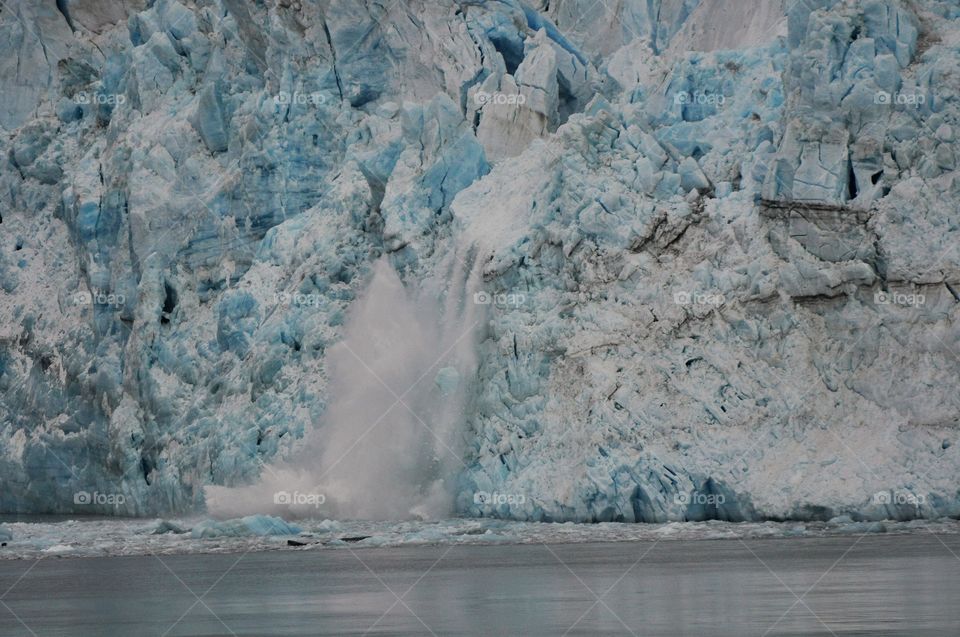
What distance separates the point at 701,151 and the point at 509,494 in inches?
216

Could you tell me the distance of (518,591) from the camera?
14.8m

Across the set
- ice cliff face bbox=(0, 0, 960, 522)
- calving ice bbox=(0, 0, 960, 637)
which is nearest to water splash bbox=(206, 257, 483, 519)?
calving ice bbox=(0, 0, 960, 637)

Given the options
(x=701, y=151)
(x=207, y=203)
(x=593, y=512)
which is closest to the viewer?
(x=593, y=512)

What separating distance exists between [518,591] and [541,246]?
8647mm

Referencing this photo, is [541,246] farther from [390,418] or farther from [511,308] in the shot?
[390,418]

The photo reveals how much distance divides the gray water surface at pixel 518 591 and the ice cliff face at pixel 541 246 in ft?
6.56

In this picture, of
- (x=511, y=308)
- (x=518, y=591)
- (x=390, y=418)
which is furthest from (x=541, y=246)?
(x=518, y=591)

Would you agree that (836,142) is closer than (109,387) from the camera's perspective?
Yes

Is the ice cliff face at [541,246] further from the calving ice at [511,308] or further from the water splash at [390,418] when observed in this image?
the water splash at [390,418]

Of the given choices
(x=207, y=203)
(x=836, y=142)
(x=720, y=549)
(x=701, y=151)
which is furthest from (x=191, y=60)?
(x=720, y=549)

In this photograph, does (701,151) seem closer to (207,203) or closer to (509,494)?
(509,494)

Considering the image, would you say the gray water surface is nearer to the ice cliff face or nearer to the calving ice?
the calving ice

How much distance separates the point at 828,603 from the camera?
41.3 feet

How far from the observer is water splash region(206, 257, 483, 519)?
74.5 ft
